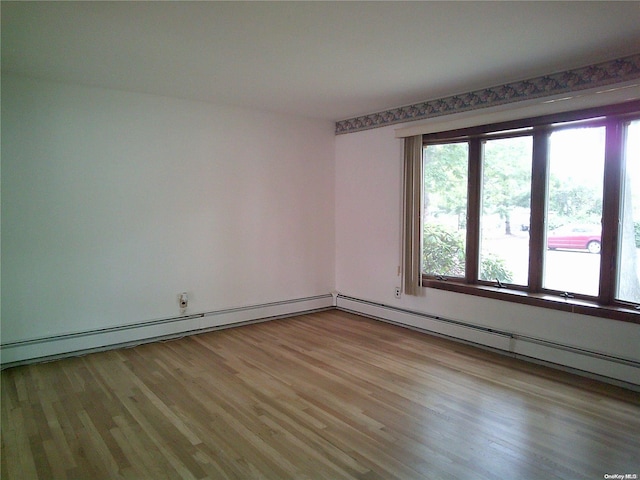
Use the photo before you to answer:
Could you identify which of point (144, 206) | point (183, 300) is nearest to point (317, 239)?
point (183, 300)

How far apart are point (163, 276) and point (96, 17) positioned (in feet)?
8.94

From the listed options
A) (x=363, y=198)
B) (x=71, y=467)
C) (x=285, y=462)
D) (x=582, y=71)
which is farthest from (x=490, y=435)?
(x=363, y=198)

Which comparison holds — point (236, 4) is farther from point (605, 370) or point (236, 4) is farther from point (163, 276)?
point (605, 370)

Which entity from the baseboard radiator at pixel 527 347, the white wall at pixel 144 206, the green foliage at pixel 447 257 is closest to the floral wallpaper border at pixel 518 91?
the white wall at pixel 144 206

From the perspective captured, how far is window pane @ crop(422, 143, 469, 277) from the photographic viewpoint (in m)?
4.71

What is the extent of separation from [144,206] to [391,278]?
2.98 metres

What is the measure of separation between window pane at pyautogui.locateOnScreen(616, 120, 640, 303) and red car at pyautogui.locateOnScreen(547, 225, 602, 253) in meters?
0.20

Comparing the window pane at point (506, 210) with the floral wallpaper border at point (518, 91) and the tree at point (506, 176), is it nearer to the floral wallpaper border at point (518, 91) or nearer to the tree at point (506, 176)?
the tree at point (506, 176)

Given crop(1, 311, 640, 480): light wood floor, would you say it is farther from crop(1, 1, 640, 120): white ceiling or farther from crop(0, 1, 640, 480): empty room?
crop(1, 1, 640, 120): white ceiling

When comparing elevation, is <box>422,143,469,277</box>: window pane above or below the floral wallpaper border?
below

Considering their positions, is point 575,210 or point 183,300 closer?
point 575,210

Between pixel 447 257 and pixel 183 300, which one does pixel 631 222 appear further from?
pixel 183 300

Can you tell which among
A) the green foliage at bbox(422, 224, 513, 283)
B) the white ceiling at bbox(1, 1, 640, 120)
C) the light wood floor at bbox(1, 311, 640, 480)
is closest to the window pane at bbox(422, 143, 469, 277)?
the green foliage at bbox(422, 224, 513, 283)

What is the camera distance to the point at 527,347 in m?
4.07
